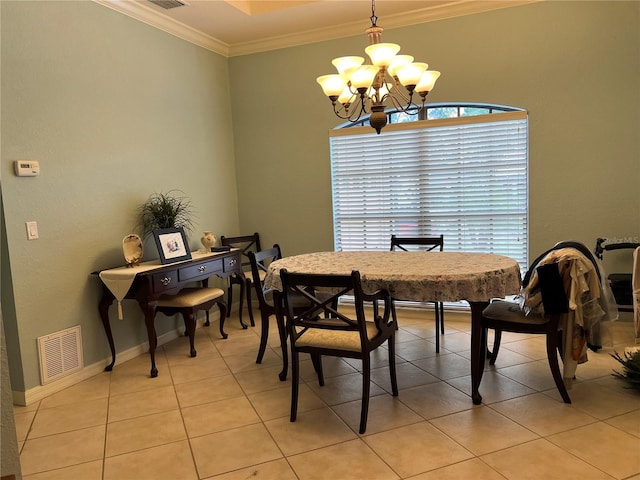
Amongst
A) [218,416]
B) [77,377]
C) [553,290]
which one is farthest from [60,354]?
[553,290]

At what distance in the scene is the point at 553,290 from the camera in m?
2.64

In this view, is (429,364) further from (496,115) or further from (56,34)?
(56,34)

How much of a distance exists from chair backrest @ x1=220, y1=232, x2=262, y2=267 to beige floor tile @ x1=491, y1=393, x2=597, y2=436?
3.08 metres

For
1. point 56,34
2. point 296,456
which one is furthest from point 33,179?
point 296,456

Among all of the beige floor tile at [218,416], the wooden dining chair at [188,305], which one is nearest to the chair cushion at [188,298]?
the wooden dining chair at [188,305]

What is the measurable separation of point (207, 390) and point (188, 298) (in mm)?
856

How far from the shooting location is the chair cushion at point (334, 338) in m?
2.54

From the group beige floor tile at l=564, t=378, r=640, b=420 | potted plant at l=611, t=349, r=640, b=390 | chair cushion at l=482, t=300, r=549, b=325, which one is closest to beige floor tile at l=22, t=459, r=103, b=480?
chair cushion at l=482, t=300, r=549, b=325

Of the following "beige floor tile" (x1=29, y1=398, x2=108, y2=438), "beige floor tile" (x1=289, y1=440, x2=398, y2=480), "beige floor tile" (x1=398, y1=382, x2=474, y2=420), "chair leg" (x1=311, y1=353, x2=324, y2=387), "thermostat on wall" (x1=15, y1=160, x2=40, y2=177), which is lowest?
"beige floor tile" (x1=398, y1=382, x2=474, y2=420)

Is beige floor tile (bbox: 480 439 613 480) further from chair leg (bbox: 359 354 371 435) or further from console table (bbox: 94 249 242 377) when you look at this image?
console table (bbox: 94 249 242 377)

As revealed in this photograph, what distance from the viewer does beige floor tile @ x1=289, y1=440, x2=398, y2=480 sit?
2.13m

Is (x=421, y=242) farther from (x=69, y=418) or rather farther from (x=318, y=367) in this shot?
(x=69, y=418)

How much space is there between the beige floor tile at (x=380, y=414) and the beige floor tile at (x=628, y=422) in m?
1.02

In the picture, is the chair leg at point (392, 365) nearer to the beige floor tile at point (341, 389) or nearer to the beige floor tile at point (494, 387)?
the beige floor tile at point (341, 389)
